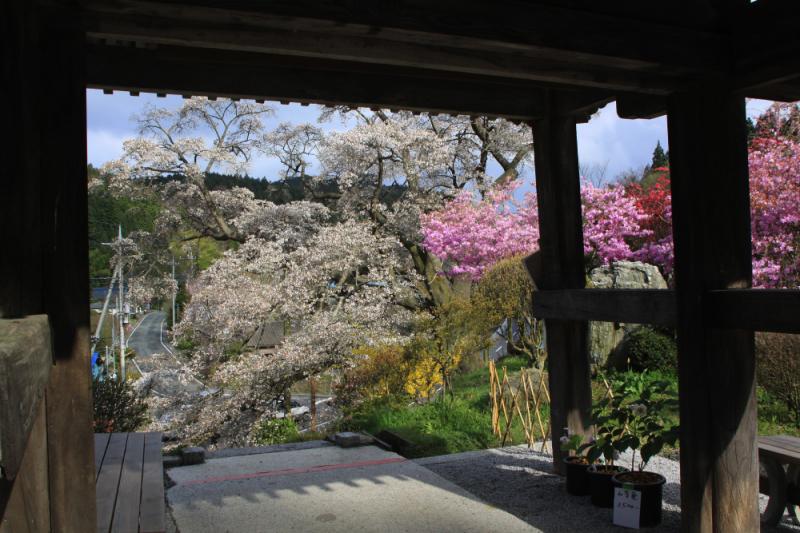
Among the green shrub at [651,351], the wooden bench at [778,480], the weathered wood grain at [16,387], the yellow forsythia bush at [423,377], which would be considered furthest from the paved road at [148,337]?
the weathered wood grain at [16,387]

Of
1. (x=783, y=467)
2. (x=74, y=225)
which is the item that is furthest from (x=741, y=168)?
(x=74, y=225)

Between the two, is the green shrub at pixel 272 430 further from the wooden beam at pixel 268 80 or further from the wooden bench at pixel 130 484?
the wooden beam at pixel 268 80

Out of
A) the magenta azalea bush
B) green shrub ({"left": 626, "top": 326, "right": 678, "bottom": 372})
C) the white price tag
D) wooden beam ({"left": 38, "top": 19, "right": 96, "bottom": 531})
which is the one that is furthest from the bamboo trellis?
the magenta azalea bush

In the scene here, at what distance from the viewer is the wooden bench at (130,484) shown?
3.02 meters

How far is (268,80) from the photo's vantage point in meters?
4.36

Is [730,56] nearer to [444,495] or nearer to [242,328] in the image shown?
[444,495]

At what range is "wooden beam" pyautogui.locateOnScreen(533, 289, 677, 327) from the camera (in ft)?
13.4

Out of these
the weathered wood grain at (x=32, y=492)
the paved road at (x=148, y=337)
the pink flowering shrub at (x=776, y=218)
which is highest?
the pink flowering shrub at (x=776, y=218)

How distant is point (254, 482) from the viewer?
559 centimetres

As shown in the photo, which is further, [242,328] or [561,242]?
[242,328]

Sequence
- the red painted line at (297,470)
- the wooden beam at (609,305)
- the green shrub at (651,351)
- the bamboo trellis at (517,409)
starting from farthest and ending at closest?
the green shrub at (651,351) < the bamboo trellis at (517,409) < the red painted line at (297,470) < the wooden beam at (609,305)

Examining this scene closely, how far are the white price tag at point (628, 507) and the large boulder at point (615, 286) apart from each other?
6.45 metres

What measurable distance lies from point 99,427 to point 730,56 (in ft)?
23.3

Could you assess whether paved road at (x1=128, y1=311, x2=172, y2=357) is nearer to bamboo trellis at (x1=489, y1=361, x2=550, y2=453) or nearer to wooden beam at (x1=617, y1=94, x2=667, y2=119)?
bamboo trellis at (x1=489, y1=361, x2=550, y2=453)
